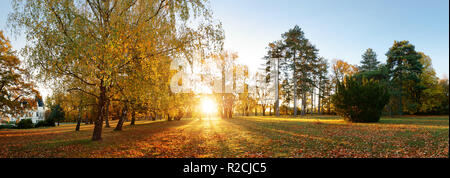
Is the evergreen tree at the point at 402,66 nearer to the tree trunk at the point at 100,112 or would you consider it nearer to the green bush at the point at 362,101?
the green bush at the point at 362,101

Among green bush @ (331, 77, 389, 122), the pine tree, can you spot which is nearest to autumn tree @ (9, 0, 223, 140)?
green bush @ (331, 77, 389, 122)

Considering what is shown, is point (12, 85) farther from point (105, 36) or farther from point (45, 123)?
point (45, 123)

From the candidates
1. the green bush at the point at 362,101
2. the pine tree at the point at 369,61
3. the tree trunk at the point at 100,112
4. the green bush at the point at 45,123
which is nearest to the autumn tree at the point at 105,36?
the tree trunk at the point at 100,112

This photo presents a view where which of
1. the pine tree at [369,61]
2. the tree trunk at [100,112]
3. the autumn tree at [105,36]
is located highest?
the pine tree at [369,61]

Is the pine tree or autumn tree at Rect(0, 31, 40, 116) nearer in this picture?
autumn tree at Rect(0, 31, 40, 116)

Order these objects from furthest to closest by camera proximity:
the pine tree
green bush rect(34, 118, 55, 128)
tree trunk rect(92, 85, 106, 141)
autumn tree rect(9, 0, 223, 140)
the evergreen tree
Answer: the pine tree < green bush rect(34, 118, 55, 128) < the evergreen tree < tree trunk rect(92, 85, 106, 141) < autumn tree rect(9, 0, 223, 140)

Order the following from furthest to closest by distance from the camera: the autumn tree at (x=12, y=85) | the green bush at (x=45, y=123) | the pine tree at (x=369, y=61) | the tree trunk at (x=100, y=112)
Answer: the pine tree at (x=369, y=61) → the green bush at (x=45, y=123) → the autumn tree at (x=12, y=85) → the tree trunk at (x=100, y=112)

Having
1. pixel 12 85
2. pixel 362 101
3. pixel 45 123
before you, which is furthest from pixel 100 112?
pixel 45 123

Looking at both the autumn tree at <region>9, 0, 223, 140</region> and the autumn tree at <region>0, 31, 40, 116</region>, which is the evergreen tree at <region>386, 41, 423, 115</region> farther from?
the autumn tree at <region>0, 31, 40, 116</region>

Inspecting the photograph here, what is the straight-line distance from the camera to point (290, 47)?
3516 centimetres

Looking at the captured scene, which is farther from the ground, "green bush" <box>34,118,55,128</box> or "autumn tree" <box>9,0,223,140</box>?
"autumn tree" <box>9,0,223,140</box>
